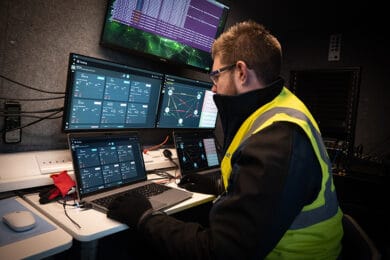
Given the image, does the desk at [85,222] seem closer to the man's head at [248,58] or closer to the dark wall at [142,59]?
the dark wall at [142,59]

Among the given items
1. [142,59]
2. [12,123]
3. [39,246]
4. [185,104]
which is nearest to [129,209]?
[39,246]

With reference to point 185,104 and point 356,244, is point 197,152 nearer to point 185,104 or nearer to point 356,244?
point 185,104

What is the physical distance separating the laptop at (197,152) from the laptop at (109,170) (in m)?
0.27

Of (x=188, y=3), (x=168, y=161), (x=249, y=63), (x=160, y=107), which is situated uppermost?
(x=188, y=3)

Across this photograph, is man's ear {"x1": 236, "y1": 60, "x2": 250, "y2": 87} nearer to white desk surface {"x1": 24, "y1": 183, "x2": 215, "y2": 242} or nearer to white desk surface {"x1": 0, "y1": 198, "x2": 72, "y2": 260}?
white desk surface {"x1": 24, "y1": 183, "x2": 215, "y2": 242}

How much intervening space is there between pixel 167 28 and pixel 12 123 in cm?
88

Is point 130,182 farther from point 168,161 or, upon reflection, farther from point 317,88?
point 317,88

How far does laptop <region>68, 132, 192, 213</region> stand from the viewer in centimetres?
104

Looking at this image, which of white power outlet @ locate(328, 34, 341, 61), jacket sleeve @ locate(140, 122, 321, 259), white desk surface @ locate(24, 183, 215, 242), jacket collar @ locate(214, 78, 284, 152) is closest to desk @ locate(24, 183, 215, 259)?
white desk surface @ locate(24, 183, 215, 242)

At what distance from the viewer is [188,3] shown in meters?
1.56

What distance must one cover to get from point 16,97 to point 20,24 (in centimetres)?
29

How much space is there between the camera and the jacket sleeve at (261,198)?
652 mm

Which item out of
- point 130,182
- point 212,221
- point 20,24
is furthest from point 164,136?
point 212,221

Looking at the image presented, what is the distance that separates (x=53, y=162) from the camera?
117 cm
